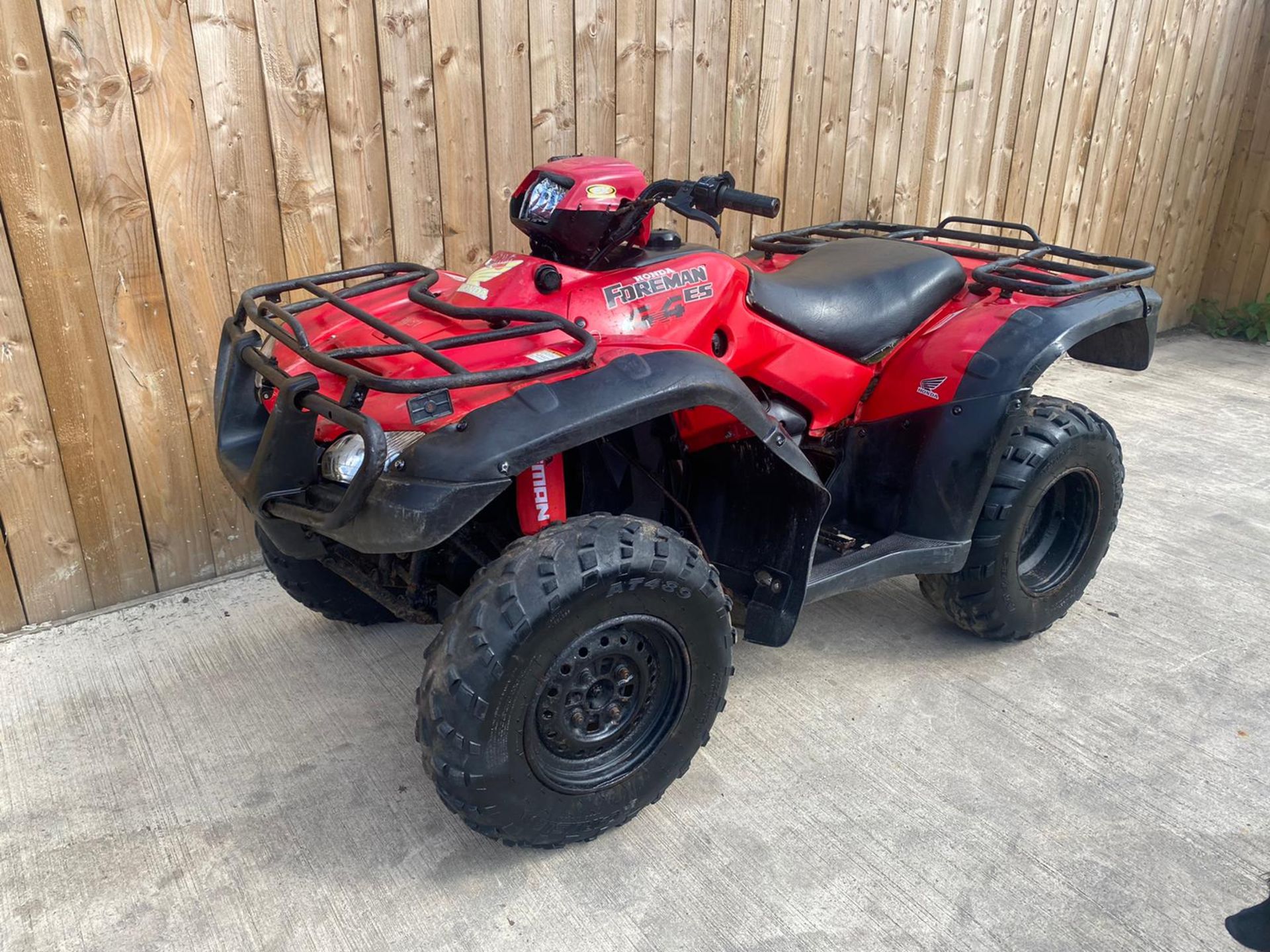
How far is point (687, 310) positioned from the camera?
2498mm

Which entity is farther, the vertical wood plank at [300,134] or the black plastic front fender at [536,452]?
the vertical wood plank at [300,134]

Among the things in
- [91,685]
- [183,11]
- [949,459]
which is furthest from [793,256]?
[91,685]

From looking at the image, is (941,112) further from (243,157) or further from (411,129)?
(243,157)

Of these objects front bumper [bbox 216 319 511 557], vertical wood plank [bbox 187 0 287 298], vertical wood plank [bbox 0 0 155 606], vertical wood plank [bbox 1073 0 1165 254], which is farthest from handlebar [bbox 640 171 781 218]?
vertical wood plank [bbox 1073 0 1165 254]

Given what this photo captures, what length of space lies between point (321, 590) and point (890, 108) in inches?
147

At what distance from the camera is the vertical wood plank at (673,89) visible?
13.3ft

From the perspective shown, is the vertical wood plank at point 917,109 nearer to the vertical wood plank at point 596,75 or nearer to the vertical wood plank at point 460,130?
the vertical wood plank at point 596,75

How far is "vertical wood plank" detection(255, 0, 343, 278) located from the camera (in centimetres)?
316

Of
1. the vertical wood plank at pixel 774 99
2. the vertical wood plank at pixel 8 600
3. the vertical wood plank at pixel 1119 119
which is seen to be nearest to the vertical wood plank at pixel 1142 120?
the vertical wood plank at pixel 1119 119

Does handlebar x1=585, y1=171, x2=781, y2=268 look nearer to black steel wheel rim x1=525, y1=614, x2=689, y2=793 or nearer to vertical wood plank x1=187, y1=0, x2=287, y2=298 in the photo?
black steel wheel rim x1=525, y1=614, x2=689, y2=793

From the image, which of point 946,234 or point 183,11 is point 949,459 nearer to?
point 946,234

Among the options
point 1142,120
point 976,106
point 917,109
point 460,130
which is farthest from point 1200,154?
point 460,130

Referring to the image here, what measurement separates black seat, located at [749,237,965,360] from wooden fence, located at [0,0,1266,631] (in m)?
1.39

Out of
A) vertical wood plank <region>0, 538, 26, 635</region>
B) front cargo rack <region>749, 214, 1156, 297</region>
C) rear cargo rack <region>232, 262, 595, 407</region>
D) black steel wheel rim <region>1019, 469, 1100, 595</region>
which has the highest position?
rear cargo rack <region>232, 262, 595, 407</region>
